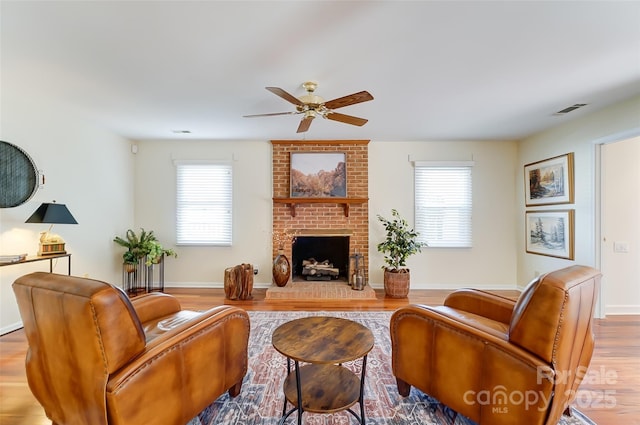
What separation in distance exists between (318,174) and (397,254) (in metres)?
1.84

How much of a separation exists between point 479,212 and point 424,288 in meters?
1.62

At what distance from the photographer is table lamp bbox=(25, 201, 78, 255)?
283cm

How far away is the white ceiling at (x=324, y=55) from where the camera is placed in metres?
1.67

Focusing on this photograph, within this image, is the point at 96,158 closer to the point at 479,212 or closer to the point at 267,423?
the point at 267,423

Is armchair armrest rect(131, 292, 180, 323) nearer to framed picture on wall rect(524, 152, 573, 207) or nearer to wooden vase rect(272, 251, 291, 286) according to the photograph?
wooden vase rect(272, 251, 291, 286)

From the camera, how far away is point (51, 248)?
118 inches

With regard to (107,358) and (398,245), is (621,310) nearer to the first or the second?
(398,245)

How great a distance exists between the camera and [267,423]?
1649mm

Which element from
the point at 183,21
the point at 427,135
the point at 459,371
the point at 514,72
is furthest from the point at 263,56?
the point at 427,135

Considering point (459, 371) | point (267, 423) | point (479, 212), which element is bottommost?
point (267, 423)

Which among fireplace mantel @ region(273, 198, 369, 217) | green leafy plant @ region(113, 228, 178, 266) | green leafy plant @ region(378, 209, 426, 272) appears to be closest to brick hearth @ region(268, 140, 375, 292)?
fireplace mantel @ region(273, 198, 369, 217)

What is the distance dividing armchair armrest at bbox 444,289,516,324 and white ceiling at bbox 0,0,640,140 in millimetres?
1911

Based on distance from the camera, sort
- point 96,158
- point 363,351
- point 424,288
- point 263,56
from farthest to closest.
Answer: point 424,288, point 96,158, point 263,56, point 363,351

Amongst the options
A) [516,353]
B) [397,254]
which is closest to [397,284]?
[397,254]
